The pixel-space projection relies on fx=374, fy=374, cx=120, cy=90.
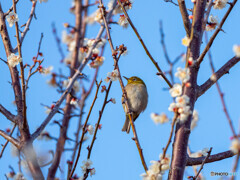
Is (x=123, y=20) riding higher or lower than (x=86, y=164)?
higher

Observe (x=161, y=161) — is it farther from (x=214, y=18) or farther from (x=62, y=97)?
(x=214, y=18)

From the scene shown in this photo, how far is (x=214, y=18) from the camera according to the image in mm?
3852

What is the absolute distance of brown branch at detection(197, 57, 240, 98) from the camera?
3316 millimetres

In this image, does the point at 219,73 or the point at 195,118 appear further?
the point at 195,118

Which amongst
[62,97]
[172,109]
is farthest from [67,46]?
[172,109]

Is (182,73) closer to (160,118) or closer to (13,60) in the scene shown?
(160,118)

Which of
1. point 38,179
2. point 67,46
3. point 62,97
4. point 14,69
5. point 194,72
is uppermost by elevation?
point 14,69

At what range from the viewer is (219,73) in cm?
343

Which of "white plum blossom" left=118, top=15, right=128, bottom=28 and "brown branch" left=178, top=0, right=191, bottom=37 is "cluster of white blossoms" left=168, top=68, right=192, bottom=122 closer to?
"brown branch" left=178, top=0, right=191, bottom=37

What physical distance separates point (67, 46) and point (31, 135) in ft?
3.17

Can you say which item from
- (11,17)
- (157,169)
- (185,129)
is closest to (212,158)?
(185,129)

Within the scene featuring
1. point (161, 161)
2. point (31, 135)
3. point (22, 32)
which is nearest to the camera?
Answer: point (161, 161)

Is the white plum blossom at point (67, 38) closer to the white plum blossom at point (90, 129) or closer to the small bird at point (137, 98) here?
the white plum blossom at point (90, 129)

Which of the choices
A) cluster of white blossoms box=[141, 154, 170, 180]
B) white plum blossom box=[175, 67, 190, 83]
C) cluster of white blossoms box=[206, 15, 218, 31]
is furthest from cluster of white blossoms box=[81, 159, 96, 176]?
cluster of white blossoms box=[206, 15, 218, 31]
